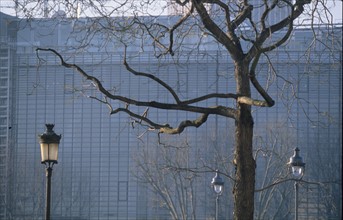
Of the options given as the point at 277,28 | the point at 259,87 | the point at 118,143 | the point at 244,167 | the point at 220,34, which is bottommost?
the point at 118,143

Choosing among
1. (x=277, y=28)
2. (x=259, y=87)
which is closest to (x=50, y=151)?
(x=277, y=28)

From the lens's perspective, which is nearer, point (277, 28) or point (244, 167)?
point (244, 167)

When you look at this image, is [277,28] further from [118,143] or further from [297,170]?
[118,143]

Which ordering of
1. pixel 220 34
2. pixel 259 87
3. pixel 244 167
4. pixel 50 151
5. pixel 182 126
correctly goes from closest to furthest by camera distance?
1. pixel 259 87
2. pixel 244 167
3. pixel 220 34
4. pixel 182 126
5. pixel 50 151

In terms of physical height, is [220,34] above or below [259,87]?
above

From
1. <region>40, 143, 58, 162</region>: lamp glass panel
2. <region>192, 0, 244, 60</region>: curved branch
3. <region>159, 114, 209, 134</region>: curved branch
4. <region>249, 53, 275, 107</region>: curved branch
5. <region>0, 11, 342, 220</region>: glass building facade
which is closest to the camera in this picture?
<region>249, 53, 275, 107</region>: curved branch

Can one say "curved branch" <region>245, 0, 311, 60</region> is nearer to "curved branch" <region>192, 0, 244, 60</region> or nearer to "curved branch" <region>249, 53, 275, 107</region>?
"curved branch" <region>192, 0, 244, 60</region>

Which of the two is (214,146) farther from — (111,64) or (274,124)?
(111,64)

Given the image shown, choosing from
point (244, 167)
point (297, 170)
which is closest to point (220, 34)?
point (244, 167)

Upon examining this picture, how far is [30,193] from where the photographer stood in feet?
166

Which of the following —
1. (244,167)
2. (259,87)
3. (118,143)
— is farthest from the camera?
(118,143)

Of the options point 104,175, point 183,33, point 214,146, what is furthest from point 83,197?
point 183,33

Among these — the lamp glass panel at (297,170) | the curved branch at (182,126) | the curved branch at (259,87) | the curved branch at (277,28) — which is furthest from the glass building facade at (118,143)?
the curved branch at (259,87)

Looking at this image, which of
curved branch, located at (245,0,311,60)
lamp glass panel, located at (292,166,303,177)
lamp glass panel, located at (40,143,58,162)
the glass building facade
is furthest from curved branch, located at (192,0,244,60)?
the glass building facade
